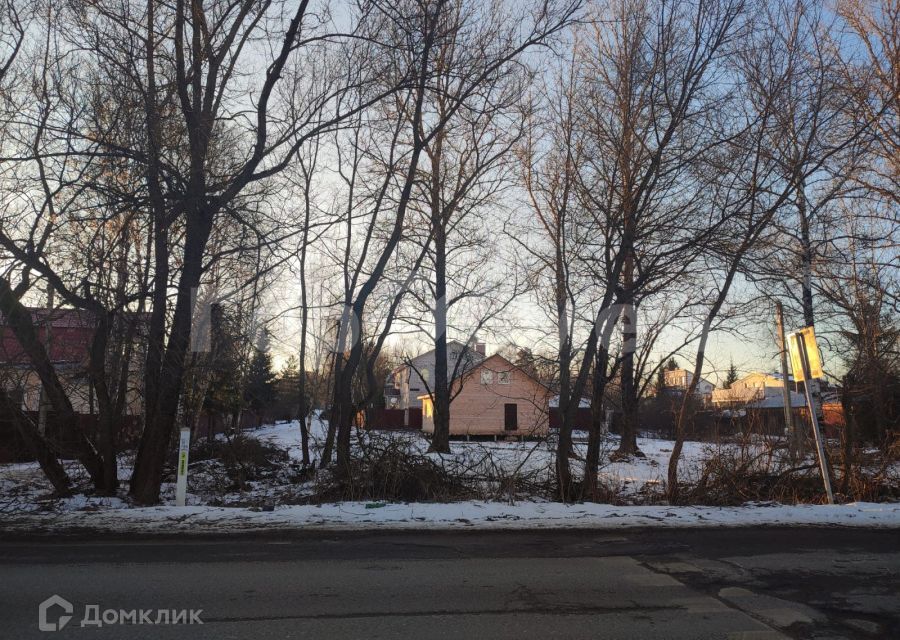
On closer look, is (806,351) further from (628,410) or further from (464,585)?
(628,410)

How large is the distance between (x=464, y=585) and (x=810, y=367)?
7867 mm

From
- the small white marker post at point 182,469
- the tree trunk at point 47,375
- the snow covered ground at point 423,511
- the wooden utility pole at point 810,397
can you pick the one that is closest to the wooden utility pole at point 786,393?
the wooden utility pole at point 810,397

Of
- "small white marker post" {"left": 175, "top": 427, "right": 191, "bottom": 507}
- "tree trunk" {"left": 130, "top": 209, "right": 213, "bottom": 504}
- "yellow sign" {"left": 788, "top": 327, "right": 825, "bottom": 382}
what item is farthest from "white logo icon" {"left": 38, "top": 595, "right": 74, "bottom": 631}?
"yellow sign" {"left": 788, "top": 327, "right": 825, "bottom": 382}

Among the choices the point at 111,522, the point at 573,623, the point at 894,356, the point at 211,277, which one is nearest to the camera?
the point at 573,623

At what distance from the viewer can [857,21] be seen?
56.3 feet

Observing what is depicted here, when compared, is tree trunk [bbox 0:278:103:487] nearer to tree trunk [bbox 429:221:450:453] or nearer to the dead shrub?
the dead shrub

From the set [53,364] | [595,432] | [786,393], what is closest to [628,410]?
[786,393]

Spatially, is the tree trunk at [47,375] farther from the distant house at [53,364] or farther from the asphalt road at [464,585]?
the asphalt road at [464,585]

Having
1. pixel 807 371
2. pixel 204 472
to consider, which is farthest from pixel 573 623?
pixel 204 472

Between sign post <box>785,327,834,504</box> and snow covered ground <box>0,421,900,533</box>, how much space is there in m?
0.70

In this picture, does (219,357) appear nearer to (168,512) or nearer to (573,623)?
(168,512)

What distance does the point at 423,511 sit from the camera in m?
9.92

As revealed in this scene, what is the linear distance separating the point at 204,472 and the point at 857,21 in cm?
2007

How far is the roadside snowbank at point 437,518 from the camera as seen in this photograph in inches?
339
